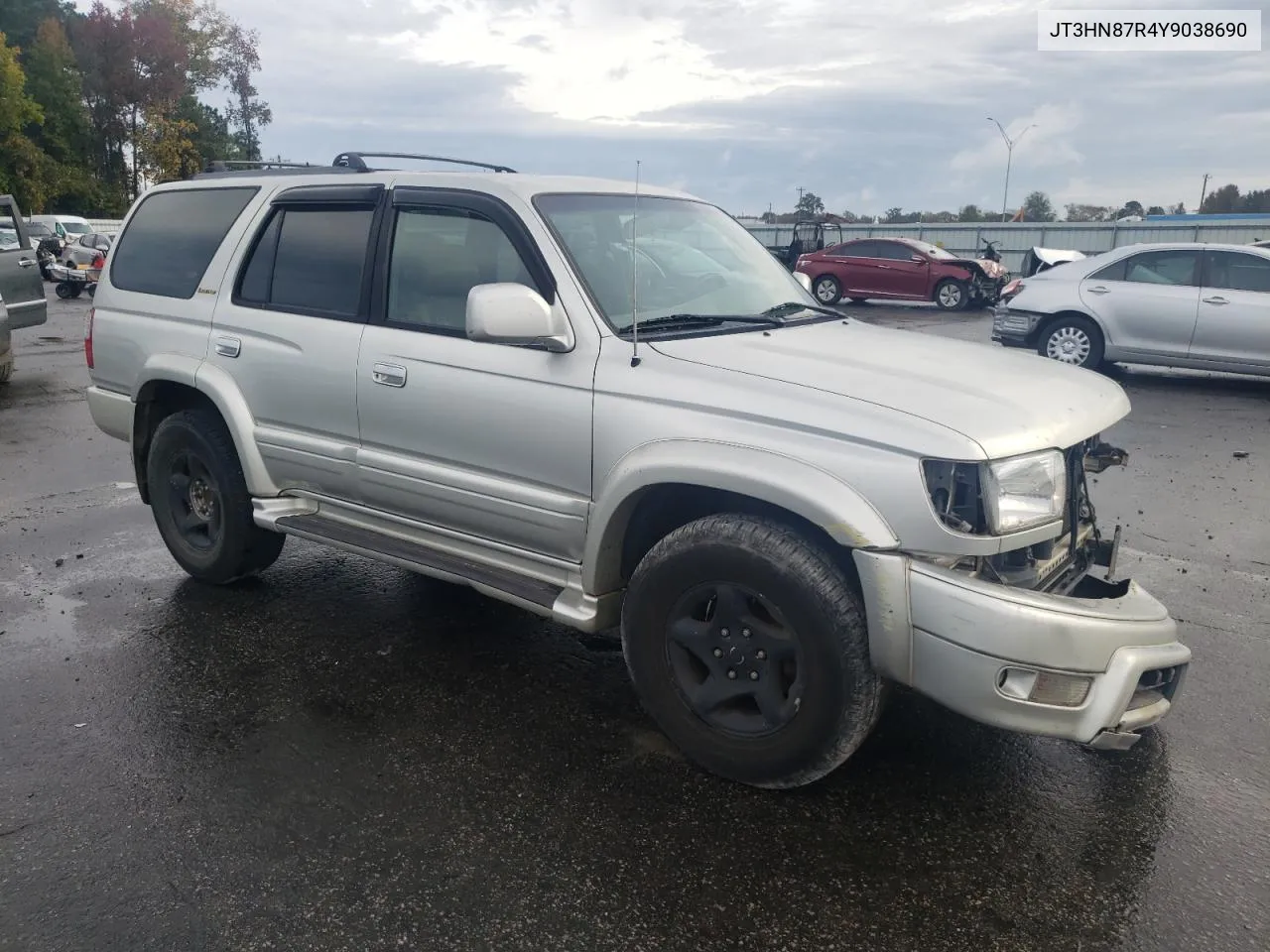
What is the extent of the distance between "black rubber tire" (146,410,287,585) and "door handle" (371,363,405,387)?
45.8 inches

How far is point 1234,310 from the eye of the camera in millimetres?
10836

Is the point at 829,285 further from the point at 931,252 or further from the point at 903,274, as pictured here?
the point at 931,252

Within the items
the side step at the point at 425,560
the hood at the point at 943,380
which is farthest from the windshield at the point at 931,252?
the side step at the point at 425,560

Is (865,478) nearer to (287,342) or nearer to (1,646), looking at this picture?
(287,342)

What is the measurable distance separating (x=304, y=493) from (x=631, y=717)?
6.09 feet

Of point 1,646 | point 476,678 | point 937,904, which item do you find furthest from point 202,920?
point 1,646

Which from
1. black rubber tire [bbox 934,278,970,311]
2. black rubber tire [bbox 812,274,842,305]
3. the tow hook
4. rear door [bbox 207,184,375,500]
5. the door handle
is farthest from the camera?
black rubber tire [bbox 812,274,842,305]

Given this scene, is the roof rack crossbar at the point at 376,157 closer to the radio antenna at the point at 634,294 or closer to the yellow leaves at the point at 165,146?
the radio antenna at the point at 634,294

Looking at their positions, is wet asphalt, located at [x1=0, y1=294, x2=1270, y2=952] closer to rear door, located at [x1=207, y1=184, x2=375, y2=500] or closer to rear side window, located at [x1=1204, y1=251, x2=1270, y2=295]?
rear door, located at [x1=207, y1=184, x2=375, y2=500]

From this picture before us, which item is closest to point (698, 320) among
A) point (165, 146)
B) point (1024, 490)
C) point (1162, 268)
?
point (1024, 490)

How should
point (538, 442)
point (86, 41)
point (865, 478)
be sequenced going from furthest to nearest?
point (86, 41)
point (538, 442)
point (865, 478)

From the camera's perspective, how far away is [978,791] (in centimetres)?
334

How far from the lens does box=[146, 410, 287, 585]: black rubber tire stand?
4.84m

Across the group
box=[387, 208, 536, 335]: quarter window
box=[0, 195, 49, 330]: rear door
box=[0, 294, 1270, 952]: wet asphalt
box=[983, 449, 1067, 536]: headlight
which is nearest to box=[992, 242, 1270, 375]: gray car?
box=[0, 294, 1270, 952]: wet asphalt
